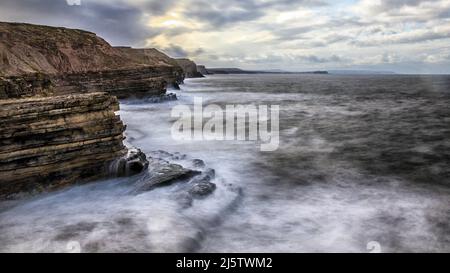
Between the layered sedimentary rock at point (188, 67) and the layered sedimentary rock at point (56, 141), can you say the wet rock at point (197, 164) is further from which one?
the layered sedimentary rock at point (188, 67)

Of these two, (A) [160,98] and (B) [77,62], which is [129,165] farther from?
(B) [77,62]

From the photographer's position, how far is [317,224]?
8.37m

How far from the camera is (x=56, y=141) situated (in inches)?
400

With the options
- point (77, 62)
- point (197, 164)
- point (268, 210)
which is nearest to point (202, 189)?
point (268, 210)

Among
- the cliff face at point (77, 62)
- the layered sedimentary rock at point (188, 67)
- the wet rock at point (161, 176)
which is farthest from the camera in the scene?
the layered sedimentary rock at point (188, 67)

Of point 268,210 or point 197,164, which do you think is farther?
point 197,164

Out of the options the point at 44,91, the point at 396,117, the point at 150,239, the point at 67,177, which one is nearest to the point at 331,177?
the point at 150,239

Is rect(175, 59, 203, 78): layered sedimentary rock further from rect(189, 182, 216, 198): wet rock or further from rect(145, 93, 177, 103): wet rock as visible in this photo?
rect(189, 182, 216, 198): wet rock

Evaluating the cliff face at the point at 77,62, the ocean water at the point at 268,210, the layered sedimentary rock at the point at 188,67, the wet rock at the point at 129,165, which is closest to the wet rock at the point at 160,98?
the cliff face at the point at 77,62

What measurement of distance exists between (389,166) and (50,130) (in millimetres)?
11118

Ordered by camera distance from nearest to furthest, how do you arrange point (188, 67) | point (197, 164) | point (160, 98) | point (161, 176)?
1. point (161, 176)
2. point (197, 164)
3. point (160, 98)
4. point (188, 67)

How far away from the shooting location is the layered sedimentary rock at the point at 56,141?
9.53 meters

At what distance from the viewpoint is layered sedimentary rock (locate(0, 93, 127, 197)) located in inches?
375

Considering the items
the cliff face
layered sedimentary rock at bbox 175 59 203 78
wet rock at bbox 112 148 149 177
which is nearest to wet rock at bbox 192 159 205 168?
wet rock at bbox 112 148 149 177
